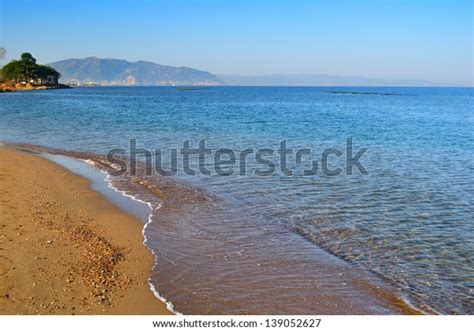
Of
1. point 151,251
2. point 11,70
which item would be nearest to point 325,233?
point 151,251

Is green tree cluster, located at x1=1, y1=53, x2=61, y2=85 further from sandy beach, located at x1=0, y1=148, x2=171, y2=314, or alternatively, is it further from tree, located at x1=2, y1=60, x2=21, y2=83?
sandy beach, located at x1=0, y1=148, x2=171, y2=314

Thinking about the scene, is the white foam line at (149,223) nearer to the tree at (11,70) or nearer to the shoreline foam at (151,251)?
the shoreline foam at (151,251)

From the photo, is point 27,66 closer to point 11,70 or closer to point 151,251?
point 11,70

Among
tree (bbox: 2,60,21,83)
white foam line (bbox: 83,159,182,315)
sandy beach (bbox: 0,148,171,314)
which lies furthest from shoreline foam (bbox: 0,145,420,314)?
tree (bbox: 2,60,21,83)

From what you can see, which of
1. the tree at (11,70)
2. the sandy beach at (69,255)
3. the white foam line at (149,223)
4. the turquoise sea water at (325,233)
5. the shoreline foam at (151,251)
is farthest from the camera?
the tree at (11,70)

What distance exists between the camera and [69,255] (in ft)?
29.5

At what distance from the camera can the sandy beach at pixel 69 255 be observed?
7.12 meters

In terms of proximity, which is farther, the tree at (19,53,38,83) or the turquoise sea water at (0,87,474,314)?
the tree at (19,53,38,83)

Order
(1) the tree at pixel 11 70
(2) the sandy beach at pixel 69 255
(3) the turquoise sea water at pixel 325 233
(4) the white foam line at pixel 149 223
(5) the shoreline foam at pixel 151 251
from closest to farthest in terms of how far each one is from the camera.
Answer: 1. (2) the sandy beach at pixel 69 255
2. (4) the white foam line at pixel 149 223
3. (5) the shoreline foam at pixel 151 251
4. (3) the turquoise sea water at pixel 325 233
5. (1) the tree at pixel 11 70

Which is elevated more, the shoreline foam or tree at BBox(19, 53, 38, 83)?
tree at BBox(19, 53, 38, 83)

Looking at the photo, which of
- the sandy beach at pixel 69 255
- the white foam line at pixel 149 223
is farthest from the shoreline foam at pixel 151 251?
the sandy beach at pixel 69 255

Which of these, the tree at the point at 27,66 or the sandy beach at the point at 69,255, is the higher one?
the tree at the point at 27,66

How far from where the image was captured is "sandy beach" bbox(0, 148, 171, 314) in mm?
7125
